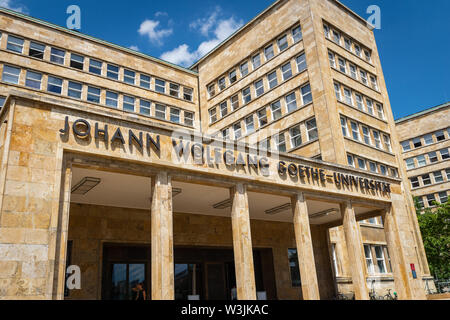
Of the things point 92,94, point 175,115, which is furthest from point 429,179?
point 92,94

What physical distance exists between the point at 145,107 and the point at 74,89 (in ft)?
20.6

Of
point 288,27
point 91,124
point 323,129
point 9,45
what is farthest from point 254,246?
point 9,45

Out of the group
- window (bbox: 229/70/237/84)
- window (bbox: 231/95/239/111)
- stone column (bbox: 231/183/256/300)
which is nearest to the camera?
stone column (bbox: 231/183/256/300)

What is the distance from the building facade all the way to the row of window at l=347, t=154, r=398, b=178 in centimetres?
12

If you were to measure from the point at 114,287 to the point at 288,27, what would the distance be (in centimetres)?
2633

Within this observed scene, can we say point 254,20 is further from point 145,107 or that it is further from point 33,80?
point 33,80

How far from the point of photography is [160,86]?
3800cm

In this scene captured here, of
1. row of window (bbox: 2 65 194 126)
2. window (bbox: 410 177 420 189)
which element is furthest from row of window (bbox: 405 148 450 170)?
row of window (bbox: 2 65 194 126)

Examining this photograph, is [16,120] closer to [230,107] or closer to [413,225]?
[230,107]

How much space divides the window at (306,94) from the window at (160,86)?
Result: 13200 millimetres

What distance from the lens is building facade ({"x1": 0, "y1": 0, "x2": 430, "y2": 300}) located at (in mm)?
12305

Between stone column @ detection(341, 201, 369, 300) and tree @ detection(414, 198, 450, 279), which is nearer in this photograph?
stone column @ detection(341, 201, 369, 300)

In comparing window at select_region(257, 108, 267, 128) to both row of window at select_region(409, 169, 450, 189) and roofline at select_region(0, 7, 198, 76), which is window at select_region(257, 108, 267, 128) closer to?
roofline at select_region(0, 7, 198, 76)

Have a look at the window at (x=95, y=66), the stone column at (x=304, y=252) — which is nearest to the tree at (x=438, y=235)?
the stone column at (x=304, y=252)
